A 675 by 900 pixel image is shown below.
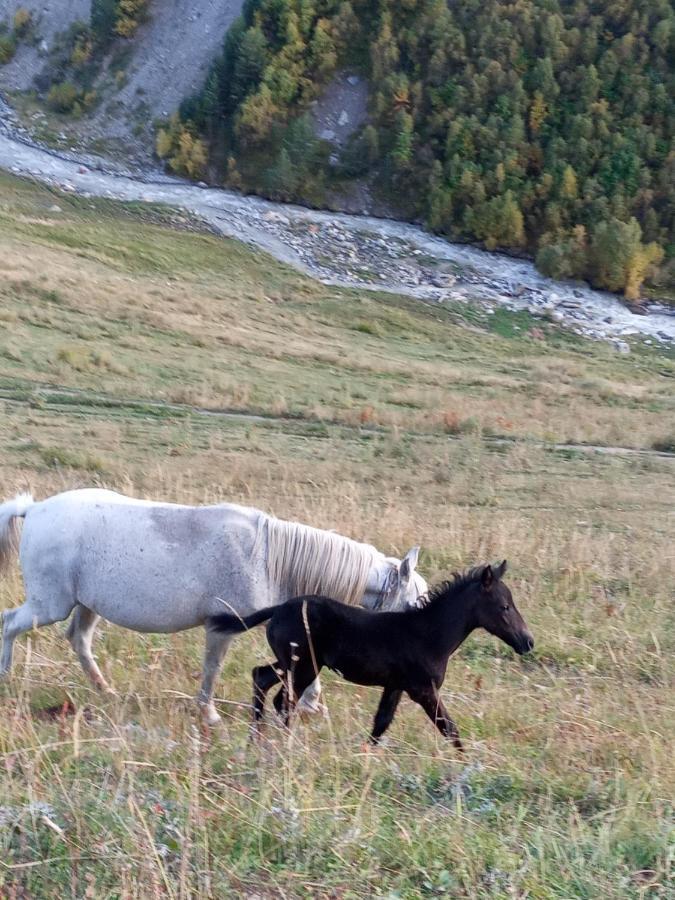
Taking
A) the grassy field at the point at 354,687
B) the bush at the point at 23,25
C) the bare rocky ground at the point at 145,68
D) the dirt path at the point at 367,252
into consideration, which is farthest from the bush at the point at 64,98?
the grassy field at the point at 354,687

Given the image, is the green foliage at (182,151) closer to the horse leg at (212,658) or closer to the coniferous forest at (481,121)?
the coniferous forest at (481,121)

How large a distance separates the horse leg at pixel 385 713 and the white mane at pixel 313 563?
32.2 inches

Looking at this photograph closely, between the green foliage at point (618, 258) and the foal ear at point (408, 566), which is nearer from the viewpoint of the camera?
the foal ear at point (408, 566)

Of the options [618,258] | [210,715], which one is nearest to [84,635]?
[210,715]

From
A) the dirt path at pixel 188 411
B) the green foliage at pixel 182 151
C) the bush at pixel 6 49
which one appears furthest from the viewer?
the bush at pixel 6 49

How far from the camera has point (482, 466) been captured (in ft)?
55.5

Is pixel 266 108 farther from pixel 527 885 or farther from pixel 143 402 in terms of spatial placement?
pixel 527 885

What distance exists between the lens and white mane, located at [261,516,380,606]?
5.77 metres

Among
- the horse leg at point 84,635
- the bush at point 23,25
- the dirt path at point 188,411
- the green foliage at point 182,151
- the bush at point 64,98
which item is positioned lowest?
the dirt path at point 188,411

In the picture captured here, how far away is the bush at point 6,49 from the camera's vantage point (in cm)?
6431

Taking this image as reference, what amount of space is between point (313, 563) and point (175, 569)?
77cm

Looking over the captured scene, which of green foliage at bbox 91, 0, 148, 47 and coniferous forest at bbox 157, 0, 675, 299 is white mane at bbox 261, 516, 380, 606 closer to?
coniferous forest at bbox 157, 0, 675, 299

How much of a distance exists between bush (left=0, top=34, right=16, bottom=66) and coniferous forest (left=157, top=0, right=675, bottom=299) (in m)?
15.4

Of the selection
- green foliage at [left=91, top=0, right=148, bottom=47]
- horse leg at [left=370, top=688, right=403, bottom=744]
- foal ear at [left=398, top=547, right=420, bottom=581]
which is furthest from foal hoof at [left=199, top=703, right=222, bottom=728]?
green foliage at [left=91, top=0, right=148, bottom=47]
